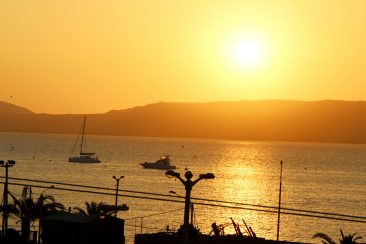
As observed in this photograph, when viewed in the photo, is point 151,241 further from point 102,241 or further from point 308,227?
point 308,227

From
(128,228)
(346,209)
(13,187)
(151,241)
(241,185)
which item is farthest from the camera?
(241,185)

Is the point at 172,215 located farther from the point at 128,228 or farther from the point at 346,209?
the point at 346,209

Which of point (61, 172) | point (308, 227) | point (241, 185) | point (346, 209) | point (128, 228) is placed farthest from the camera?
point (61, 172)

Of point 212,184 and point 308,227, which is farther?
point 212,184

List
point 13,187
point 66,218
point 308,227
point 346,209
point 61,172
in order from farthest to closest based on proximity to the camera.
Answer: point 61,172 < point 13,187 < point 346,209 < point 308,227 < point 66,218

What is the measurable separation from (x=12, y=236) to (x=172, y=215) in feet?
218

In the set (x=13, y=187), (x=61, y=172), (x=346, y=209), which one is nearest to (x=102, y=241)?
(x=346, y=209)

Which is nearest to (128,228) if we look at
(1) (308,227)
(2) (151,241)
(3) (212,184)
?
(1) (308,227)

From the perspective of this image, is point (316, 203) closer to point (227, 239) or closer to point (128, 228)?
point (128, 228)

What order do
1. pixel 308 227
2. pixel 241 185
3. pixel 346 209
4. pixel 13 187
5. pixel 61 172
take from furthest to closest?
pixel 61 172
pixel 241 185
pixel 13 187
pixel 346 209
pixel 308 227

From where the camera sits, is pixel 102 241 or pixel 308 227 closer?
pixel 102 241

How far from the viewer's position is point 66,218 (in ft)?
135

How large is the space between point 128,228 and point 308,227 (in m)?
27.2

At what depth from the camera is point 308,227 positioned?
102 meters
